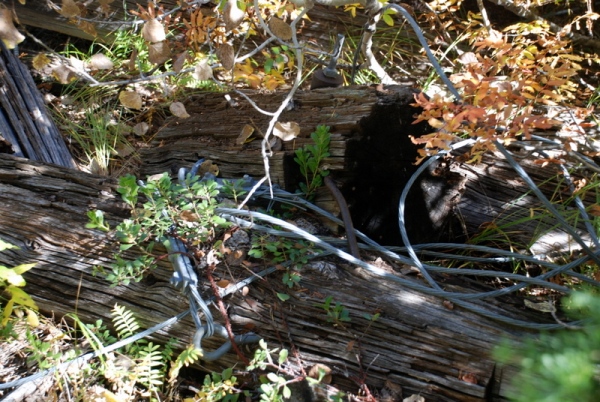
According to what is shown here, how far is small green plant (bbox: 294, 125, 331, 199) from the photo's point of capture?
239 cm

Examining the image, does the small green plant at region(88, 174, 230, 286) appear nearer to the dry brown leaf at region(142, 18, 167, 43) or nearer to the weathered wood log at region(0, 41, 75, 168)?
the dry brown leaf at region(142, 18, 167, 43)

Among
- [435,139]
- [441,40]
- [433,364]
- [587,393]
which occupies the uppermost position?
[587,393]

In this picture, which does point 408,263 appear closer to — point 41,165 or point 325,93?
point 325,93

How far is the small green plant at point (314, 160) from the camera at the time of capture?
239 centimetres

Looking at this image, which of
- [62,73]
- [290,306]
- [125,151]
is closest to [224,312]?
[290,306]

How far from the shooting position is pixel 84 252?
230 cm

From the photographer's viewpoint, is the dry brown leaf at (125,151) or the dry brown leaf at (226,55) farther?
the dry brown leaf at (125,151)

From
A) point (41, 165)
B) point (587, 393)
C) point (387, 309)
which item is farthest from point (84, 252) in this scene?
point (587, 393)

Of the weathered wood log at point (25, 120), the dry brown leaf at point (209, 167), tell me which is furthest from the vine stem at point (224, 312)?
the weathered wood log at point (25, 120)

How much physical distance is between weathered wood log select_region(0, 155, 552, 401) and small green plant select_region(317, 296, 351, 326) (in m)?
0.03

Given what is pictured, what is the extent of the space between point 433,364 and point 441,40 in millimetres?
3004

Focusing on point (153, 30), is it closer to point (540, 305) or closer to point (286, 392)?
point (286, 392)

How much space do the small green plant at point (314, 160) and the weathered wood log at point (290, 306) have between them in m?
0.43

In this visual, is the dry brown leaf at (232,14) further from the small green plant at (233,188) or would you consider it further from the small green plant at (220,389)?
the small green plant at (220,389)
